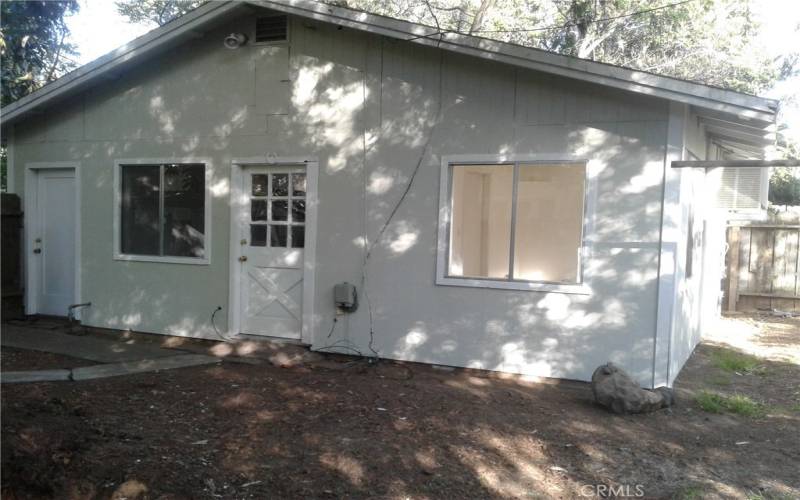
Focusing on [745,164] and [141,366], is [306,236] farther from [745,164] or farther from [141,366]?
[745,164]

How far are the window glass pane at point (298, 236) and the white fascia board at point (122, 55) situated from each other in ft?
9.01

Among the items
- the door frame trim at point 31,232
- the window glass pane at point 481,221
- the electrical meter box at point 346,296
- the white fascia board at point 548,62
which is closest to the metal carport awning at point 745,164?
the white fascia board at point 548,62

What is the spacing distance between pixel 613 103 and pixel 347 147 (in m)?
3.02

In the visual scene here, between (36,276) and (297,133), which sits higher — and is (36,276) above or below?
below

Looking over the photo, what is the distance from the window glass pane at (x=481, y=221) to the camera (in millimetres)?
6953

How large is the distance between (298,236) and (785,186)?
1977 centimetres

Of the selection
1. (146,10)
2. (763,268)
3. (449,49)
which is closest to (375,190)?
(449,49)

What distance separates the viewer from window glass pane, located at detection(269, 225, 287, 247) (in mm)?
7848

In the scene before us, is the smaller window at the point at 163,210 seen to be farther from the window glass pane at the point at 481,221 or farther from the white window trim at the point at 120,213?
the window glass pane at the point at 481,221

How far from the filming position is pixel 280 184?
25.8ft

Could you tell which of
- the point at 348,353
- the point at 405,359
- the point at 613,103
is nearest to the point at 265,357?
the point at 348,353

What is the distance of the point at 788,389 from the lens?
22.5ft

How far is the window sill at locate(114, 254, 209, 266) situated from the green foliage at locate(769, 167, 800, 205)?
65.2ft

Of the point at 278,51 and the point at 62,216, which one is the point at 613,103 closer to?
the point at 278,51
